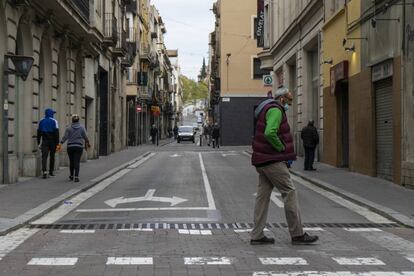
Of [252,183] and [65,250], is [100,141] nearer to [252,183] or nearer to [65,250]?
[252,183]

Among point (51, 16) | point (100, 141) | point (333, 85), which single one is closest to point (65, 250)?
point (51, 16)

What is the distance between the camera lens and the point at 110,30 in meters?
30.8

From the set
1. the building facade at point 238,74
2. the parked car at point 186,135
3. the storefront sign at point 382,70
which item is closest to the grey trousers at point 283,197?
the storefront sign at point 382,70

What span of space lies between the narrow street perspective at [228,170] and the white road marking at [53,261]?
27 millimetres

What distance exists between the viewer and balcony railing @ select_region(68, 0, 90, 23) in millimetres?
20500

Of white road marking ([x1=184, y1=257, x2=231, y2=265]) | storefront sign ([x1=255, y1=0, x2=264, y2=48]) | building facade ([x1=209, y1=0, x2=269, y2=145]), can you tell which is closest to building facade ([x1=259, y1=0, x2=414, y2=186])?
white road marking ([x1=184, y1=257, x2=231, y2=265])

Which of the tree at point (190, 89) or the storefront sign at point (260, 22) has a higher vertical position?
the tree at point (190, 89)

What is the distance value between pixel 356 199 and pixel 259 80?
39855mm

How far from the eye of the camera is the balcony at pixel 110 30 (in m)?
30.1

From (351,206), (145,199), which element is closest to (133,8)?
(145,199)

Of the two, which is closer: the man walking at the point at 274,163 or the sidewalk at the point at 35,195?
the man walking at the point at 274,163

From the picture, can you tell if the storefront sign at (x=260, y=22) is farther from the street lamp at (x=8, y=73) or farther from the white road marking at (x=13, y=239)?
the white road marking at (x=13, y=239)

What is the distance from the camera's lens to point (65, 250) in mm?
7914

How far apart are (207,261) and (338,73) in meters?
15.1
